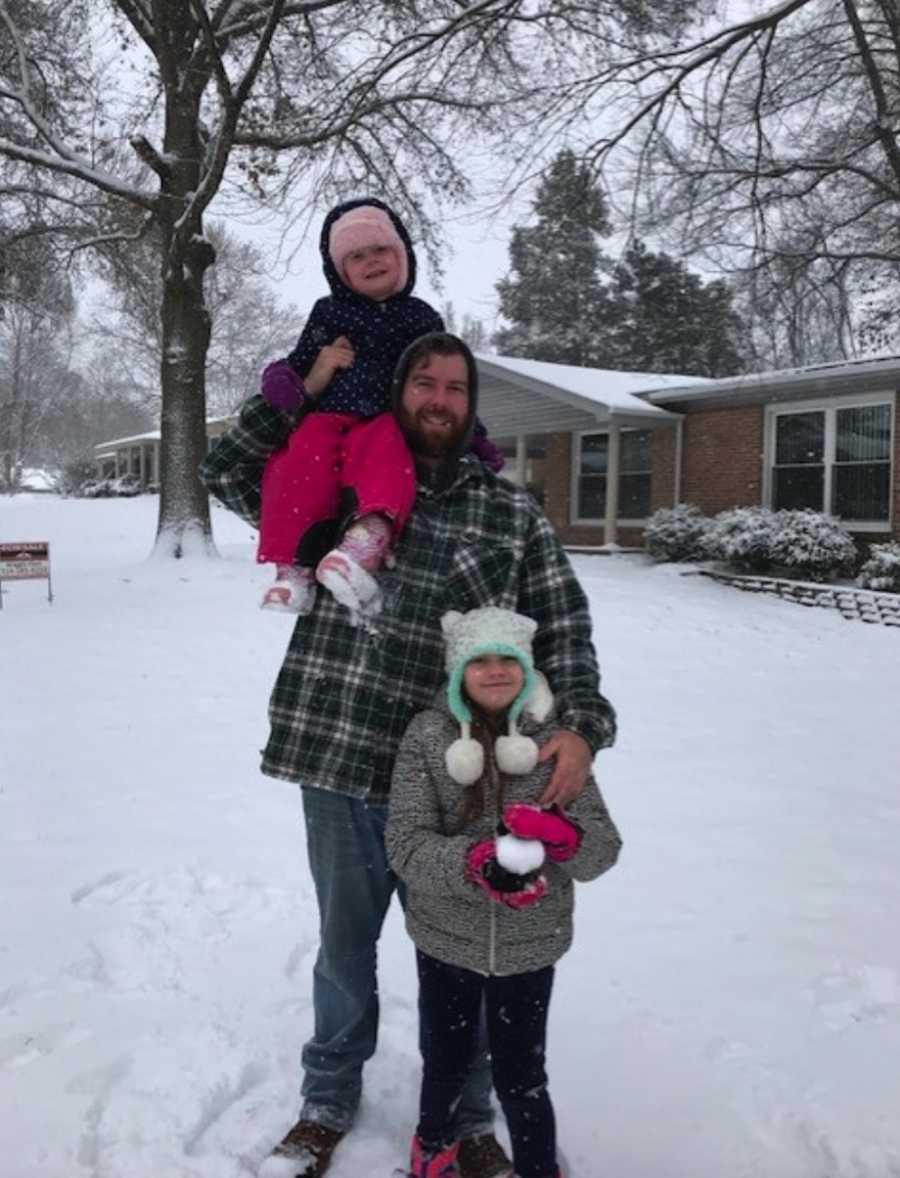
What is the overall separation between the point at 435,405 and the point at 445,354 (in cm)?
11

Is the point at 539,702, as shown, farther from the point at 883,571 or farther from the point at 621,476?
the point at 621,476

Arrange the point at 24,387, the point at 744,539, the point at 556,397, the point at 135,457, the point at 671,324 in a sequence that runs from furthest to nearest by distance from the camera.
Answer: the point at 24,387, the point at 135,457, the point at 671,324, the point at 556,397, the point at 744,539

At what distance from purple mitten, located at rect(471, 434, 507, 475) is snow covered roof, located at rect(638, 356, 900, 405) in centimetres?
1236

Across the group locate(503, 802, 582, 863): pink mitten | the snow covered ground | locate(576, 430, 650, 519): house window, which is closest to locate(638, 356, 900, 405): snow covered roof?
locate(576, 430, 650, 519): house window

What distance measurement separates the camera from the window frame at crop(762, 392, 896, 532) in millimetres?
13617

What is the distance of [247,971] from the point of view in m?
3.02

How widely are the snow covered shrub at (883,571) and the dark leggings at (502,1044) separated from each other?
1120 cm

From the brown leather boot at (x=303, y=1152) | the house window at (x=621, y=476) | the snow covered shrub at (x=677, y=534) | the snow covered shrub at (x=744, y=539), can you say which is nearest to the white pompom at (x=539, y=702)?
the brown leather boot at (x=303, y=1152)

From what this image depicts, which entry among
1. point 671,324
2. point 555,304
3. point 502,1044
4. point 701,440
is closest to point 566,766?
point 502,1044

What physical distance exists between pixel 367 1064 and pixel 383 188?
12900 mm

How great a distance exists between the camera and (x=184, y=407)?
1220cm

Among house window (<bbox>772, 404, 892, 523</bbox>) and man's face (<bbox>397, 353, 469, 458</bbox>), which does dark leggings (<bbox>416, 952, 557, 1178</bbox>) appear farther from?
house window (<bbox>772, 404, 892, 523</bbox>)

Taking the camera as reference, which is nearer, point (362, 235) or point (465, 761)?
point (465, 761)

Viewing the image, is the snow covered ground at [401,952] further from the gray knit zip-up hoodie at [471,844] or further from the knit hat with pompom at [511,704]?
the knit hat with pompom at [511,704]
